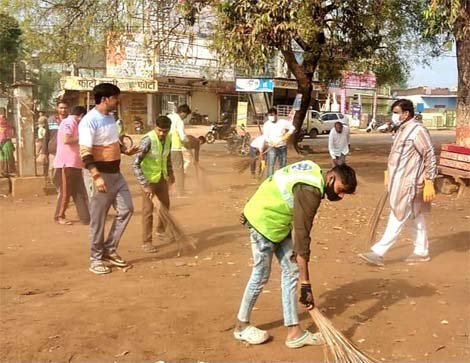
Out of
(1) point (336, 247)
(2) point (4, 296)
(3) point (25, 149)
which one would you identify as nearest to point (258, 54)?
(3) point (25, 149)

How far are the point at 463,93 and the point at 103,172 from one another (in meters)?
7.71

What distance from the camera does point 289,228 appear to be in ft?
12.5

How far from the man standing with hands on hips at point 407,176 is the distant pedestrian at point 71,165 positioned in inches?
139

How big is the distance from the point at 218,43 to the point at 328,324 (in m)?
7.97

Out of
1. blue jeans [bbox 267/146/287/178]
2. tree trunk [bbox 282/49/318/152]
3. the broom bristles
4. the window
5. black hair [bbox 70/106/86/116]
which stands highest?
tree trunk [bbox 282/49/318/152]

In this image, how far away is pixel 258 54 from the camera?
33.9 ft

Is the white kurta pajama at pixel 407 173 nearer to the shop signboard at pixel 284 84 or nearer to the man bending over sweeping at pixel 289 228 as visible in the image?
the man bending over sweeping at pixel 289 228

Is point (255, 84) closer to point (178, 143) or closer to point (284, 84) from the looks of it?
point (284, 84)

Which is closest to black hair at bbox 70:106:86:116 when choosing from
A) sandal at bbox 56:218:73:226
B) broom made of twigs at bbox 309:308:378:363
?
sandal at bbox 56:218:73:226

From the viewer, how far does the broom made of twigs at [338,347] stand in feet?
11.2

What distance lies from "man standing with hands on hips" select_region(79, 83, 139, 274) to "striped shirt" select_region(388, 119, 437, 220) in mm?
2545

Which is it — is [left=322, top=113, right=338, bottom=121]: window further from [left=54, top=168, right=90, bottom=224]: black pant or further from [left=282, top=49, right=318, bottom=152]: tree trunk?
[left=54, top=168, right=90, bottom=224]: black pant

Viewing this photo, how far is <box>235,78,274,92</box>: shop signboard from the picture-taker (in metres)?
31.5

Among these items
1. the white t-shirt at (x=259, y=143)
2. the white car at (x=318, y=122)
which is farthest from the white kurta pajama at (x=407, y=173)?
the white car at (x=318, y=122)
